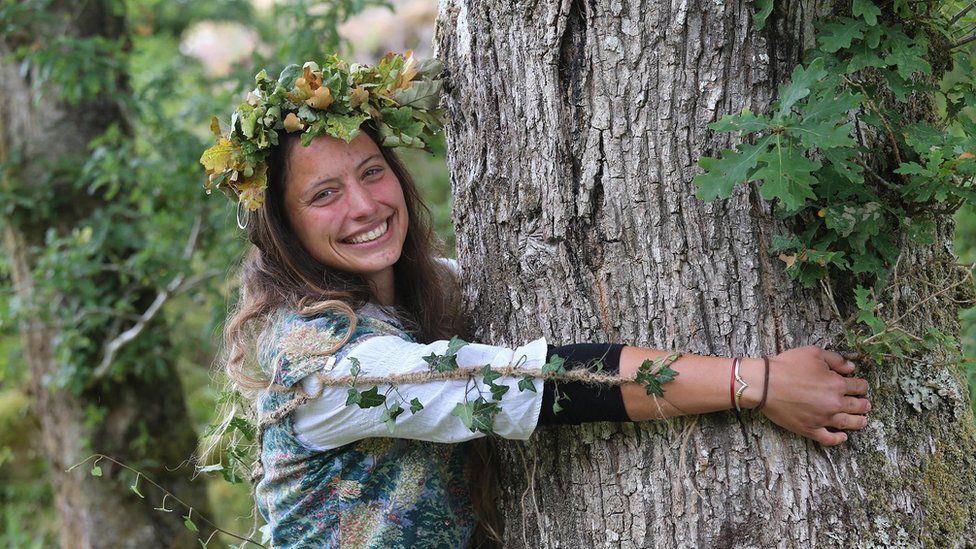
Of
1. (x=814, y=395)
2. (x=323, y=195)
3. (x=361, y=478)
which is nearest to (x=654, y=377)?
(x=814, y=395)

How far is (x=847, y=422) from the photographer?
185 centimetres

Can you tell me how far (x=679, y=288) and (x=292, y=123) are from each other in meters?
1.03

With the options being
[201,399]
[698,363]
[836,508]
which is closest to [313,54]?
[698,363]

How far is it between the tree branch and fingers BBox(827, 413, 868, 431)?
3563 millimetres

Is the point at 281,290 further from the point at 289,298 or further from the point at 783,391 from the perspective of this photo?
the point at 783,391

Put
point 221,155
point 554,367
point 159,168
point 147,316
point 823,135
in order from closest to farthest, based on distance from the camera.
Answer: point 823,135
point 554,367
point 221,155
point 159,168
point 147,316

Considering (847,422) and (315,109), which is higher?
(315,109)

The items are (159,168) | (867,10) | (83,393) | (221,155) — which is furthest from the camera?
(83,393)

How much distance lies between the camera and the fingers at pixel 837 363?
6.09 ft

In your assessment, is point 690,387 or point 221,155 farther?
point 221,155

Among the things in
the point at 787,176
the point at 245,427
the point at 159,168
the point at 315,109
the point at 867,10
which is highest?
the point at 867,10

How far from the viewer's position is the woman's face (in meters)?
2.29

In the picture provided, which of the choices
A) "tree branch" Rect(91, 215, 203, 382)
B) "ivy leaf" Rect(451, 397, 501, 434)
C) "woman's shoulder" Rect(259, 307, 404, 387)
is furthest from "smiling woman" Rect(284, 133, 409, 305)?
"tree branch" Rect(91, 215, 203, 382)

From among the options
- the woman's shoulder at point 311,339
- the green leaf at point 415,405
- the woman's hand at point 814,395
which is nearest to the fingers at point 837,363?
the woman's hand at point 814,395
